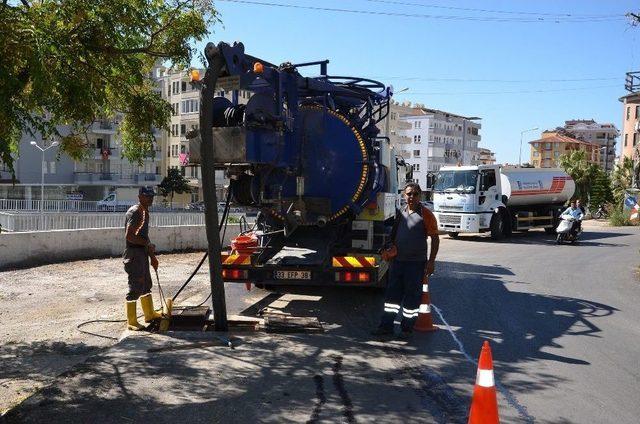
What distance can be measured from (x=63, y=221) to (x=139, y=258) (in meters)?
7.48

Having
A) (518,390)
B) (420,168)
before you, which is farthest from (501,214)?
(420,168)

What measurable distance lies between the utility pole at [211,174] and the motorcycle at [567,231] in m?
17.2

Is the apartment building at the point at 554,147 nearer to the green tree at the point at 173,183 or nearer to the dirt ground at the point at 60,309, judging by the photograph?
the green tree at the point at 173,183

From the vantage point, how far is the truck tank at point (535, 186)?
911 inches

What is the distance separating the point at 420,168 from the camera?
314 ft

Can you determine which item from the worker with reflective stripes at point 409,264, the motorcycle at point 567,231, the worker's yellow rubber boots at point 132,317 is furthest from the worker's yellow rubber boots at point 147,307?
the motorcycle at point 567,231

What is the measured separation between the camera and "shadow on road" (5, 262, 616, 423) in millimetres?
4488

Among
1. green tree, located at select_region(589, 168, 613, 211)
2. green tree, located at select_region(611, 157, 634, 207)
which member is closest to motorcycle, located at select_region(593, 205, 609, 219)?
green tree, located at select_region(611, 157, 634, 207)

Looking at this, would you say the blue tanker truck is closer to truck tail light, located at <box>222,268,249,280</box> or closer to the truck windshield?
truck tail light, located at <box>222,268,249,280</box>

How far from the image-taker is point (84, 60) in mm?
6414

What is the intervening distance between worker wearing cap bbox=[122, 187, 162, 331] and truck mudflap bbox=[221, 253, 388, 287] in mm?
1208

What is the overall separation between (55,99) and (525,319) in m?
6.69

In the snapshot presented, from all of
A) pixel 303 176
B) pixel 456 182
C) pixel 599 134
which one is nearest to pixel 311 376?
pixel 303 176

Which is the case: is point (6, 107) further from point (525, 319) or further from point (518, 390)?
point (525, 319)
